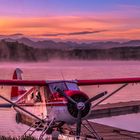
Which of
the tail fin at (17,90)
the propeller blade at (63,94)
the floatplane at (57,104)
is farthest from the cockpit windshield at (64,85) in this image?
the tail fin at (17,90)

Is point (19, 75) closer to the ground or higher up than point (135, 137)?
higher up

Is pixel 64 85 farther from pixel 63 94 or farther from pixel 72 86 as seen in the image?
pixel 63 94

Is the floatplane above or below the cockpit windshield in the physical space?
below

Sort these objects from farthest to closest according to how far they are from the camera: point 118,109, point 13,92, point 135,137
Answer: point 118,109, point 13,92, point 135,137

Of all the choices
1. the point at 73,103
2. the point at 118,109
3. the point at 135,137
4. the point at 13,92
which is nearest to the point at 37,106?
→ the point at 73,103

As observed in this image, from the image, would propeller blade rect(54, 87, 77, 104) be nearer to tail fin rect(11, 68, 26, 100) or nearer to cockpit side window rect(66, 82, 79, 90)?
cockpit side window rect(66, 82, 79, 90)

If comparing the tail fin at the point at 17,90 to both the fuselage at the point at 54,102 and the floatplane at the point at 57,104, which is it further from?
the fuselage at the point at 54,102

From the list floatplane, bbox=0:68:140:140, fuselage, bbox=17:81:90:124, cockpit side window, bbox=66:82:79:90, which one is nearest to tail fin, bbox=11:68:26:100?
floatplane, bbox=0:68:140:140

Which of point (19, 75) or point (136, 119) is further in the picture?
point (136, 119)

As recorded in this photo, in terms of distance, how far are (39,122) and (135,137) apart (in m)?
2.29

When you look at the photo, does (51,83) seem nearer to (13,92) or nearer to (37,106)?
(37,106)

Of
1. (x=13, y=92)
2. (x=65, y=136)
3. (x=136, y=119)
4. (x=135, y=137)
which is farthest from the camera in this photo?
(x=136, y=119)

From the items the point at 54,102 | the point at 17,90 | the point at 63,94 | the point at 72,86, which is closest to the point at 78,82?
the point at 72,86

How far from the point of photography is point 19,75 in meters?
17.5
